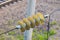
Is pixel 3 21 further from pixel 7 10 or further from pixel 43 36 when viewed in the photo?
pixel 43 36

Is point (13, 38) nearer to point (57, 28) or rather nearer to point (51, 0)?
point (57, 28)

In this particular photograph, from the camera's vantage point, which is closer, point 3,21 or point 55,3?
point 3,21

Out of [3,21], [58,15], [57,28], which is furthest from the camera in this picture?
[58,15]

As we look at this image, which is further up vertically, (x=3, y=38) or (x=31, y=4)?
(x=31, y=4)

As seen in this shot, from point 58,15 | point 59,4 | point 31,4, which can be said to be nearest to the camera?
point 31,4

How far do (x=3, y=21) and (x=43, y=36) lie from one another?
2.84 feet

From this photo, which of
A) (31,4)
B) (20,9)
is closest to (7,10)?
(20,9)

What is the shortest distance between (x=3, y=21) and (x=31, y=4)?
197 centimetres

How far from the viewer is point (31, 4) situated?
52.9 inches

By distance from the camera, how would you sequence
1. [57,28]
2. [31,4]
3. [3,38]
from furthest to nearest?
[57,28], [3,38], [31,4]

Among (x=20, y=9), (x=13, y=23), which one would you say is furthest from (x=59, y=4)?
(x=13, y=23)

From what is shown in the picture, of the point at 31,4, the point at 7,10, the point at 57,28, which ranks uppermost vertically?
the point at 31,4

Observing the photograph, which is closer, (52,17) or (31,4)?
(31,4)

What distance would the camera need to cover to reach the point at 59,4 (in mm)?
4148
